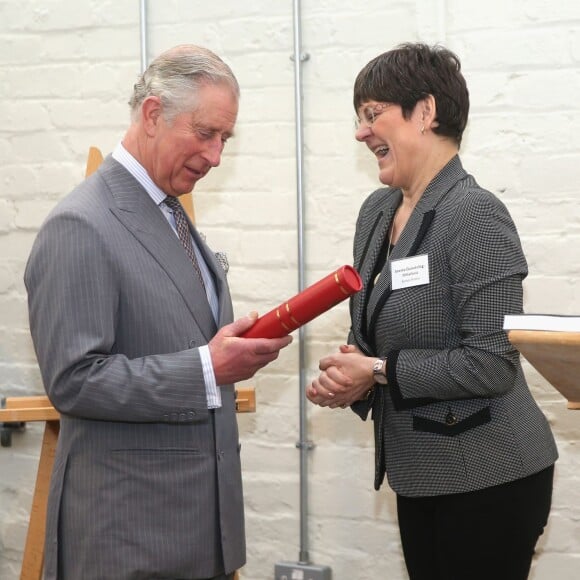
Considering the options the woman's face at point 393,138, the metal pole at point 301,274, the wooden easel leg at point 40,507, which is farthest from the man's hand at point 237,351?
the metal pole at point 301,274

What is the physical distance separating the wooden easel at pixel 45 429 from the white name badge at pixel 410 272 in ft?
1.98

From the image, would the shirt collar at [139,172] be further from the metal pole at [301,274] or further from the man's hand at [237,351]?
the metal pole at [301,274]

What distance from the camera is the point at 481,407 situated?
183 centimetres

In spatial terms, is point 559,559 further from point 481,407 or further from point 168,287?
point 168,287

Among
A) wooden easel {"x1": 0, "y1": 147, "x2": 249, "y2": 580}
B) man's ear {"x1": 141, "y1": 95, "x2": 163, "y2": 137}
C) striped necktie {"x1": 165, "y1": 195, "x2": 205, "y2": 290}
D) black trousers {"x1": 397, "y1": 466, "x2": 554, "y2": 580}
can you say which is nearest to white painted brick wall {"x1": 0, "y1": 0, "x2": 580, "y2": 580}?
wooden easel {"x1": 0, "y1": 147, "x2": 249, "y2": 580}

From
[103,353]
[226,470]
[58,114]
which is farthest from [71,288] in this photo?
[58,114]

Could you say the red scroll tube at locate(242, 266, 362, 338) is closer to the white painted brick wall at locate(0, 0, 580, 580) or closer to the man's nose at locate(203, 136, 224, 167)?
the man's nose at locate(203, 136, 224, 167)

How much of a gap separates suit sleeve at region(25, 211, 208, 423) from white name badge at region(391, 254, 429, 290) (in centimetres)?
48

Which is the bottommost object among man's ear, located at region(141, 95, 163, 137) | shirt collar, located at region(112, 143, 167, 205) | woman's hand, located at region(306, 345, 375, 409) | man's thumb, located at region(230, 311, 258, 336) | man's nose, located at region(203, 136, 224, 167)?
woman's hand, located at region(306, 345, 375, 409)

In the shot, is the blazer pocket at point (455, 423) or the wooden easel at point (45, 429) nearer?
the blazer pocket at point (455, 423)

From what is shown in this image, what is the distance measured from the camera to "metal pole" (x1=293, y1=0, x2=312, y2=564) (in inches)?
113

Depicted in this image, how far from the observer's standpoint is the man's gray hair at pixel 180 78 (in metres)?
1.75

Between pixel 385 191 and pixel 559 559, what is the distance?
4.12 ft

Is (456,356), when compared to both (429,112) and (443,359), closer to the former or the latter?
(443,359)
